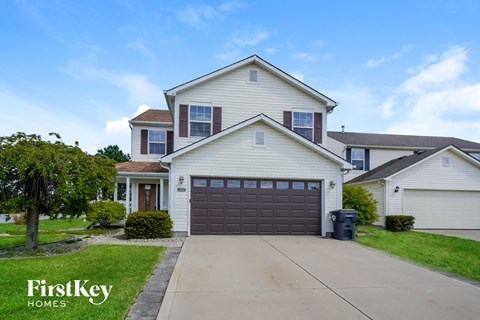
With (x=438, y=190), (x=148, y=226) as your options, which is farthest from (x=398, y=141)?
(x=148, y=226)

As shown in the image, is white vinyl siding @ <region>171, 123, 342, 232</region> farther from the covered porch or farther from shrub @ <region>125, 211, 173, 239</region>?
the covered porch

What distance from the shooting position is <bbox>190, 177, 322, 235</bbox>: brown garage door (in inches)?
504

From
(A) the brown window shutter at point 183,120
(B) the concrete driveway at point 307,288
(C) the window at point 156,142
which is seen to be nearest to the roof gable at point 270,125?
(A) the brown window shutter at point 183,120

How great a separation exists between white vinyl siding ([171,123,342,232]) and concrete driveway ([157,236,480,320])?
13.0 ft

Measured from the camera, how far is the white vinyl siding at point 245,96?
1522 cm

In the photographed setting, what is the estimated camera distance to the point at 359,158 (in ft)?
74.0

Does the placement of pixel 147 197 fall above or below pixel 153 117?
below

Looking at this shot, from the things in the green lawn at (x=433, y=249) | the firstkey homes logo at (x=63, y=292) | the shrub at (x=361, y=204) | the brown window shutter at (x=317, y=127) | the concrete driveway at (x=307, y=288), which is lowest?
the green lawn at (x=433, y=249)

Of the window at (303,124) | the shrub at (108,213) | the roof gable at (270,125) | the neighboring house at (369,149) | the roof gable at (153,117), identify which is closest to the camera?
the roof gable at (270,125)

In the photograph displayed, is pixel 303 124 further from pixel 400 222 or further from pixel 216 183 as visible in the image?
pixel 400 222

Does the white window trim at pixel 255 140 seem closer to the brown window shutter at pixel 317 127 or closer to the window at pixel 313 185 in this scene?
the window at pixel 313 185

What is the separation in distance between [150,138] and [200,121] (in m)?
4.66

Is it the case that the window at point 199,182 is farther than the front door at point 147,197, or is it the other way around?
the front door at point 147,197

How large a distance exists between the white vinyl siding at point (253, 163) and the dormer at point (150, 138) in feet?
19.5
